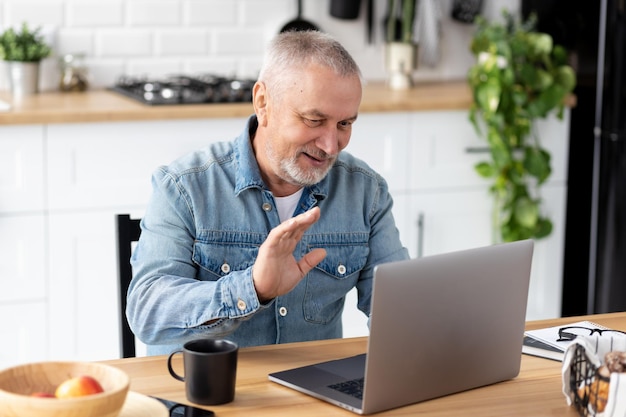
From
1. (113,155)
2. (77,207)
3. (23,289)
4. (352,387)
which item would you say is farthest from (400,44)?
(352,387)

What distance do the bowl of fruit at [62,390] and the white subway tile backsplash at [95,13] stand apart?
2.56m

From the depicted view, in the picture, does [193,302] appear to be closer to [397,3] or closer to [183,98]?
[183,98]

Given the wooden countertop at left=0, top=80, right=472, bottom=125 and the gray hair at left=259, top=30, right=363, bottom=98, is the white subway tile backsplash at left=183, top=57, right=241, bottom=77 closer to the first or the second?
the wooden countertop at left=0, top=80, right=472, bottom=125

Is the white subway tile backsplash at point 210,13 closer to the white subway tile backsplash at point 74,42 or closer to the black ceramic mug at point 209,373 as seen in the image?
the white subway tile backsplash at point 74,42

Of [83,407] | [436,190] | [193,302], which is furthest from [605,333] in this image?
[436,190]

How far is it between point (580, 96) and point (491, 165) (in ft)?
2.00

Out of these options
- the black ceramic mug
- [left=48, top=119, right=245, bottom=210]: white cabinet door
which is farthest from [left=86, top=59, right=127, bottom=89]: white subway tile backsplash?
the black ceramic mug

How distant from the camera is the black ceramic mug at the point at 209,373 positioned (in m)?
1.54

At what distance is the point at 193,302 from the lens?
1837 millimetres

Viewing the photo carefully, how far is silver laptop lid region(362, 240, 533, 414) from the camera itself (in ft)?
4.93

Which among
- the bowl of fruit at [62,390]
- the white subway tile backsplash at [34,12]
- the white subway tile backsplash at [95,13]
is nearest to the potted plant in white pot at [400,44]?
the white subway tile backsplash at [95,13]

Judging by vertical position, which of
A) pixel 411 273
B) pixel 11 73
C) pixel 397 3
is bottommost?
pixel 411 273

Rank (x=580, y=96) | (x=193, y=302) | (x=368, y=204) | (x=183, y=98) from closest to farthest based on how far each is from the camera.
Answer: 1. (x=193, y=302)
2. (x=368, y=204)
3. (x=183, y=98)
4. (x=580, y=96)

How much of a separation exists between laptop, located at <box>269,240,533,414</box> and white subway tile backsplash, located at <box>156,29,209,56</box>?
239 cm
